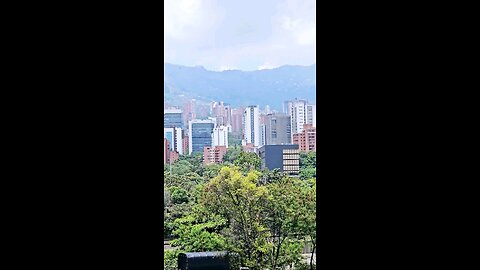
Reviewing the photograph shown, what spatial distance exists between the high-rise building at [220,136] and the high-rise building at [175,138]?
0.43ft

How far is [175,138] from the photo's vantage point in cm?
187

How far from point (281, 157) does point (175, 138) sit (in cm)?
42

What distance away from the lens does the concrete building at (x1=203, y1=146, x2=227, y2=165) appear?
1.91 metres

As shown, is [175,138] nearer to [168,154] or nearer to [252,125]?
[168,154]

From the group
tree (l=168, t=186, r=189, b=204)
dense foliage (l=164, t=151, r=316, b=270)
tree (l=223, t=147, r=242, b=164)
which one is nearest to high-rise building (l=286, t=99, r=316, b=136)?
dense foliage (l=164, t=151, r=316, b=270)

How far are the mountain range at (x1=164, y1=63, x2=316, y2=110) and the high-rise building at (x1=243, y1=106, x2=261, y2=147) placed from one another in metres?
0.04

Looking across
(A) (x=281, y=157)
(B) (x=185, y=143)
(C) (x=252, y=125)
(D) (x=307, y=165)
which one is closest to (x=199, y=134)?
(B) (x=185, y=143)

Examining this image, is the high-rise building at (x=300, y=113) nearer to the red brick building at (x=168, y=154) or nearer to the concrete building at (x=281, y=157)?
the concrete building at (x=281, y=157)

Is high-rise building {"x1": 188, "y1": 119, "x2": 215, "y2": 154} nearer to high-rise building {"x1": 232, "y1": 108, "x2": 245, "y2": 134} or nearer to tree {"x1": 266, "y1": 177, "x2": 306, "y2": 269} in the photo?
high-rise building {"x1": 232, "y1": 108, "x2": 245, "y2": 134}

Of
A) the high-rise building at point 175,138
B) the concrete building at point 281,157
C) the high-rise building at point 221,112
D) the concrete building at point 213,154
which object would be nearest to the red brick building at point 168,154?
the high-rise building at point 175,138
